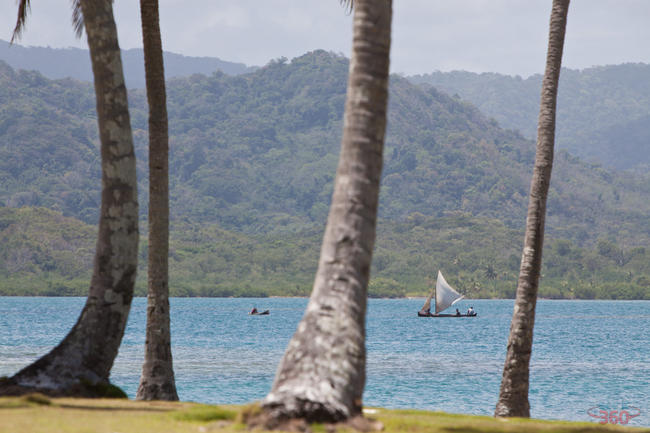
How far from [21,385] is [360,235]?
14.0 ft

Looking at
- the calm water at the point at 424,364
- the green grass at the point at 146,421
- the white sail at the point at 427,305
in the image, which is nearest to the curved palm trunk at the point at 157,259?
the green grass at the point at 146,421

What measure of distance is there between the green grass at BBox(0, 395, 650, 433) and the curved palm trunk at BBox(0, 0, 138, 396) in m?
0.56

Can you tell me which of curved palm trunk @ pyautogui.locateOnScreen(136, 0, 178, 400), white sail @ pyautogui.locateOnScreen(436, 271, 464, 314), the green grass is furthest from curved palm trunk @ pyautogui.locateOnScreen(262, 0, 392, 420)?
white sail @ pyautogui.locateOnScreen(436, 271, 464, 314)

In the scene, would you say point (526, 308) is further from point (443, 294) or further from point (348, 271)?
point (443, 294)

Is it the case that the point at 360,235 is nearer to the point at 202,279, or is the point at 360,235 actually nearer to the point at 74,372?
the point at 74,372

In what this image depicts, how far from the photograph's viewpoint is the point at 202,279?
170 m

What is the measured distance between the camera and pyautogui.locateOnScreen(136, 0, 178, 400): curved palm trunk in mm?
12438

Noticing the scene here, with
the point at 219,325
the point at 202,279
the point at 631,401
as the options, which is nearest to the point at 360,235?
the point at 631,401

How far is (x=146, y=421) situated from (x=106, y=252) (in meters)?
2.70

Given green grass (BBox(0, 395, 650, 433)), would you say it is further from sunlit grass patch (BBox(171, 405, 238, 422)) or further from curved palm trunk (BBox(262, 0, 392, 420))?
curved palm trunk (BBox(262, 0, 392, 420))

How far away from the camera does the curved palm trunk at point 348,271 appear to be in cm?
742

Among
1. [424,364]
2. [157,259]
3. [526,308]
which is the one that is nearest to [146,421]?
[157,259]

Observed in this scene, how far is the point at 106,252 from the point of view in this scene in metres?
10.2

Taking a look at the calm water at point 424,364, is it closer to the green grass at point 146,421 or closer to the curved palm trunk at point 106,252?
the curved palm trunk at point 106,252
